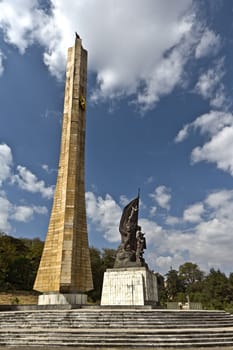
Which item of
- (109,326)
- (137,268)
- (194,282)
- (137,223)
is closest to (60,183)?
(137,223)

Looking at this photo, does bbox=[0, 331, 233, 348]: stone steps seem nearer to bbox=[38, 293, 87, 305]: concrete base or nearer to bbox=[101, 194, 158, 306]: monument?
bbox=[101, 194, 158, 306]: monument

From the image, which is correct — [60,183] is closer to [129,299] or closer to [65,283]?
[65,283]

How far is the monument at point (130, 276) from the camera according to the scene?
13.6 meters

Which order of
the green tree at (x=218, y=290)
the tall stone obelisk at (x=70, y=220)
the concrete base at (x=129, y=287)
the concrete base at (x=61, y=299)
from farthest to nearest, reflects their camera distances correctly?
the green tree at (x=218, y=290) → the tall stone obelisk at (x=70, y=220) → the concrete base at (x=61, y=299) → the concrete base at (x=129, y=287)

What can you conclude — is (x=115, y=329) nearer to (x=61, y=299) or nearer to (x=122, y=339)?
(x=122, y=339)

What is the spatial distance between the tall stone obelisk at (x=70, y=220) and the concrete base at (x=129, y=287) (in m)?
2.07

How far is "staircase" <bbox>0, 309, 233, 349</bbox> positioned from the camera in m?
7.16

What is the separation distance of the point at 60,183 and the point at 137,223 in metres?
Answer: 4.59

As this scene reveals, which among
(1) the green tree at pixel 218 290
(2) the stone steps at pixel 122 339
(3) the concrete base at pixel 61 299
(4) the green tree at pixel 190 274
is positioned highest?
(4) the green tree at pixel 190 274

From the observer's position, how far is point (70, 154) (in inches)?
703

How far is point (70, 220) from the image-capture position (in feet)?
54.0

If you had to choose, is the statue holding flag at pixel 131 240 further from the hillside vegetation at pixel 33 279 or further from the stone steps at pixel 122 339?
the hillside vegetation at pixel 33 279

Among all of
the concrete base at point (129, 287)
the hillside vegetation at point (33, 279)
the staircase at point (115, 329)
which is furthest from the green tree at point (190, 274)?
the staircase at point (115, 329)

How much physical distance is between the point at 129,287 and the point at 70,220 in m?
4.55
